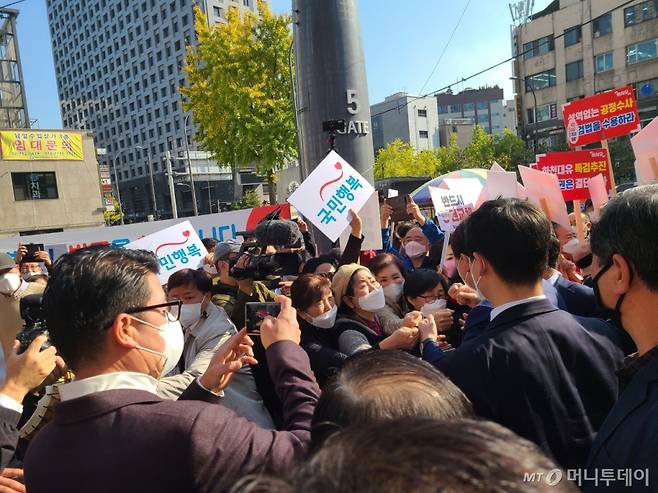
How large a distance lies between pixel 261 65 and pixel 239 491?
20016 mm

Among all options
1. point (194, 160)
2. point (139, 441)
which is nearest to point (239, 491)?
point (139, 441)

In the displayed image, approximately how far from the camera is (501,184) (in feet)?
13.0

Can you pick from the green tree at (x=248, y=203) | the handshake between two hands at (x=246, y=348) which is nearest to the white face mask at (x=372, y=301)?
the handshake between two hands at (x=246, y=348)

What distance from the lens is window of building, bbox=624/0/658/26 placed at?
31.5 meters

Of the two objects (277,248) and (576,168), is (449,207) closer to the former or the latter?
(277,248)

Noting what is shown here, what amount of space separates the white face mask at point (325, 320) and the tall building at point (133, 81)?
62.7m

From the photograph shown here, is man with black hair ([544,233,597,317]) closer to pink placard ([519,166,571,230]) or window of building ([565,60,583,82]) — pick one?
pink placard ([519,166,571,230])

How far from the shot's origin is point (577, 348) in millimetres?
1577

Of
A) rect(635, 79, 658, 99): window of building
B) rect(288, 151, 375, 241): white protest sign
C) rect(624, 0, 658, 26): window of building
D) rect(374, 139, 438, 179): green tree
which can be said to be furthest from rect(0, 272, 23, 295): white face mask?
rect(374, 139, 438, 179): green tree

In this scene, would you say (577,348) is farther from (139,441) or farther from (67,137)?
(67,137)

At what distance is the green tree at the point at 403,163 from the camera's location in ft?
148

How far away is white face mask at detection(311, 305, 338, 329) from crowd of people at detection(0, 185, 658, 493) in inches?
8.8

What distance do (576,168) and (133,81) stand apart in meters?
83.7

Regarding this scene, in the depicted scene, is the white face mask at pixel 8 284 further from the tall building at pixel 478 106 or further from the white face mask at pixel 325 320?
the tall building at pixel 478 106
